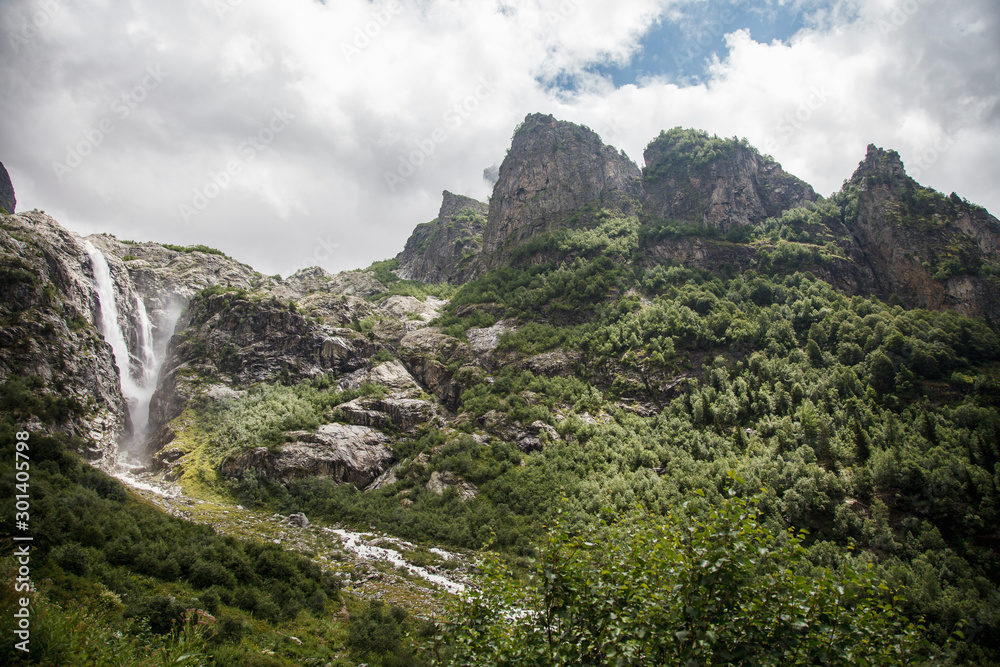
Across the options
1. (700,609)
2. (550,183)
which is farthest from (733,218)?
(700,609)

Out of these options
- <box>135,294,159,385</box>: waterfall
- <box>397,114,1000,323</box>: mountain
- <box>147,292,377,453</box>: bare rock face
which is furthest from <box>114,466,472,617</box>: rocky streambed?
<box>397,114,1000,323</box>: mountain

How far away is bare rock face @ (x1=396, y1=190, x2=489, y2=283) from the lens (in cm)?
16788

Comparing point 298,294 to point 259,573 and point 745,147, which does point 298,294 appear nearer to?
point 259,573

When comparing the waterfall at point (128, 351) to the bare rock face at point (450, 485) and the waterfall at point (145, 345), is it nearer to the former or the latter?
the waterfall at point (145, 345)

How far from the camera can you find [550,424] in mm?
67688

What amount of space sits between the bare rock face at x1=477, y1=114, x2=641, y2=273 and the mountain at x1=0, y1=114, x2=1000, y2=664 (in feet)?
34.5

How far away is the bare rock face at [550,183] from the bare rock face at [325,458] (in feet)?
266

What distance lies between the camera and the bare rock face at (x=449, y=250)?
167875mm

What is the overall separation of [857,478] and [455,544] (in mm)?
40915

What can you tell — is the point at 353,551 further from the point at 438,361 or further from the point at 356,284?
the point at 356,284

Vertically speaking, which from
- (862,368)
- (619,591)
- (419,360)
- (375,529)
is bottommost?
(375,529)

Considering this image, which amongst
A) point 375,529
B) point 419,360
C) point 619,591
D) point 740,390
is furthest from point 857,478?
point 419,360

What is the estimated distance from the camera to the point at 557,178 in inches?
5620

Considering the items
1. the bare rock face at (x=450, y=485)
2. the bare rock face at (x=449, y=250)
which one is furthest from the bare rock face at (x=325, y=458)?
the bare rock face at (x=449, y=250)
